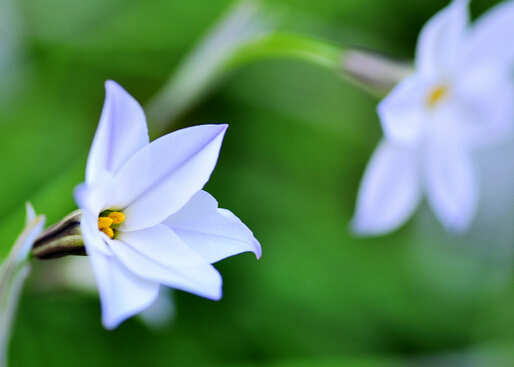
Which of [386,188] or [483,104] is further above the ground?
[483,104]

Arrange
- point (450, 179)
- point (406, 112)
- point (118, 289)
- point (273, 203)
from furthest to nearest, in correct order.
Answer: point (273, 203) → point (450, 179) → point (406, 112) → point (118, 289)

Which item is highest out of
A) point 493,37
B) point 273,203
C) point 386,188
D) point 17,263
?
point 493,37

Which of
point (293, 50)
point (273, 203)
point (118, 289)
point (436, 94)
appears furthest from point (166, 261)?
point (273, 203)

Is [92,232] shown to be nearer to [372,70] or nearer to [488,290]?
[372,70]

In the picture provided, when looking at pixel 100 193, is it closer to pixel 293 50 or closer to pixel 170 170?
pixel 170 170

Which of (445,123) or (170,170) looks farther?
(445,123)

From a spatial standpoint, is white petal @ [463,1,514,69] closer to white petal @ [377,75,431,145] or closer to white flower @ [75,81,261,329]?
white petal @ [377,75,431,145]

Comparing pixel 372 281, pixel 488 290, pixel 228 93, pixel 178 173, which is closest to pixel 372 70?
pixel 178 173

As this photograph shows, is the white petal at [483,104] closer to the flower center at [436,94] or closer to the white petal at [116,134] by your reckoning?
the flower center at [436,94]
